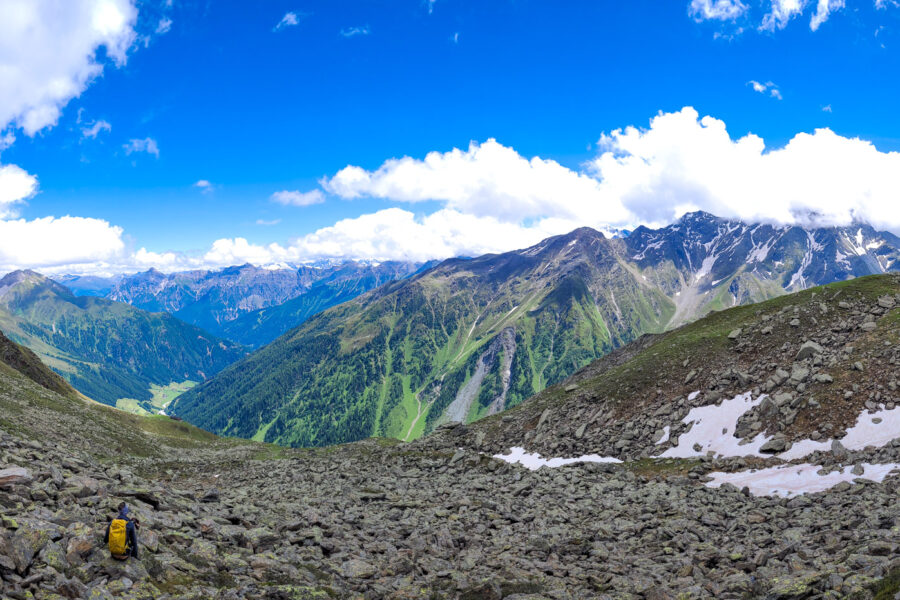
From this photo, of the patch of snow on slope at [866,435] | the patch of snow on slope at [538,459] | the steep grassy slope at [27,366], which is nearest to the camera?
the patch of snow on slope at [866,435]

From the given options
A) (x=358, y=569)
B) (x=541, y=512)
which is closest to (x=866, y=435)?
(x=541, y=512)

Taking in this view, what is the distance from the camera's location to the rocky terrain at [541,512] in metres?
16.4

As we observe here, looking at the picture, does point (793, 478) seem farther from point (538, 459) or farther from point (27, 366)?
point (27, 366)

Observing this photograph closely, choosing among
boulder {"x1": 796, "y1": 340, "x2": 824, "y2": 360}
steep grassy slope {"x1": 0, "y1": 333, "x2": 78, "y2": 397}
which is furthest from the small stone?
steep grassy slope {"x1": 0, "y1": 333, "x2": 78, "y2": 397}

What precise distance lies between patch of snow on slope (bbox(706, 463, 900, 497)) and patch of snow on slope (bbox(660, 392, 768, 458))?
5319 mm

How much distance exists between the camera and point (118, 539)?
605 inches

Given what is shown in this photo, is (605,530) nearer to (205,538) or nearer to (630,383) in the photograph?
(205,538)

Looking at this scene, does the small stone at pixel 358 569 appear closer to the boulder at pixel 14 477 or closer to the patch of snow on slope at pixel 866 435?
the boulder at pixel 14 477

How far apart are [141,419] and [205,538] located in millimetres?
141315

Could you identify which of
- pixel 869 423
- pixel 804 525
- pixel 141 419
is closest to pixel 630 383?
pixel 869 423

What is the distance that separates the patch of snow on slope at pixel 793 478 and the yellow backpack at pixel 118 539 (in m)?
37.8

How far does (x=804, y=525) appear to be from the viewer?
2448 centimetres

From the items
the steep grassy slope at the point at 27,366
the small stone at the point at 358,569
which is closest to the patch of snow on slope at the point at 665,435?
Result: the small stone at the point at 358,569

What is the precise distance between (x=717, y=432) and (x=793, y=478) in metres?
13.4
